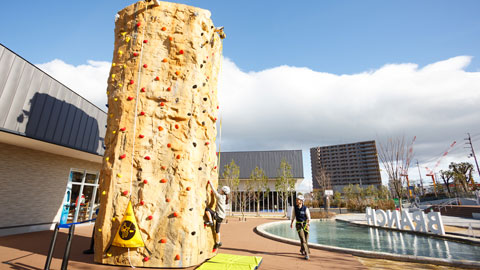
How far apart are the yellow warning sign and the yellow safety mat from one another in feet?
4.91

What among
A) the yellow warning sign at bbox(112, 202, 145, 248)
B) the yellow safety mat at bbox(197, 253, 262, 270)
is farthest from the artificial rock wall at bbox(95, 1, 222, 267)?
the yellow safety mat at bbox(197, 253, 262, 270)

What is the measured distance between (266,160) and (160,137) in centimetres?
2550

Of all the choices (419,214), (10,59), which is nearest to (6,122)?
(10,59)

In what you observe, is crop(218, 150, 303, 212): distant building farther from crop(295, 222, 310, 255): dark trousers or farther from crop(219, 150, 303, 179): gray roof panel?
crop(295, 222, 310, 255): dark trousers

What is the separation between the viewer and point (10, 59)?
683 cm

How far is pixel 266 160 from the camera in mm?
30156

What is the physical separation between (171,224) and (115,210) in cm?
134

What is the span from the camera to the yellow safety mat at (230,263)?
186 inches

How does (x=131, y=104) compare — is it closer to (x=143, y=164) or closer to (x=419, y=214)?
(x=143, y=164)

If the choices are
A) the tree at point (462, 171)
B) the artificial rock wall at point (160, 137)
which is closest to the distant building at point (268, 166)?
the artificial rock wall at point (160, 137)

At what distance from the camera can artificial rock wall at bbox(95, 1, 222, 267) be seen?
4.95 m

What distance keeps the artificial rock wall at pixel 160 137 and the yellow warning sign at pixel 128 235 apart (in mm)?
73

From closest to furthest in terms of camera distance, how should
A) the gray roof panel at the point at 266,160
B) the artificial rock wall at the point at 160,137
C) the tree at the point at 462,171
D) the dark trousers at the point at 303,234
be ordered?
the artificial rock wall at the point at 160,137 < the dark trousers at the point at 303,234 < the gray roof panel at the point at 266,160 < the tree at the point at 462,171

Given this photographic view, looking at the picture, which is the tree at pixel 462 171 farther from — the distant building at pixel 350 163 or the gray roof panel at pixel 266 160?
the distant building at pixel 350 163
